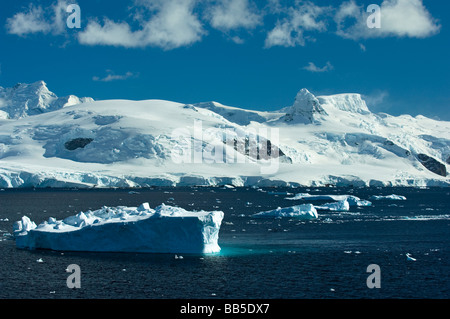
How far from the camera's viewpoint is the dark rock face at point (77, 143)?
595 ft

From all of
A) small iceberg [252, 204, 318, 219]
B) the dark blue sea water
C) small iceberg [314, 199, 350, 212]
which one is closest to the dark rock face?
small iceberg [314, 199, 350, 212]

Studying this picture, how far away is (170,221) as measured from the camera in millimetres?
37469

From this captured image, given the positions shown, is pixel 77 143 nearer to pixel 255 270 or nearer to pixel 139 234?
pixel 139 234

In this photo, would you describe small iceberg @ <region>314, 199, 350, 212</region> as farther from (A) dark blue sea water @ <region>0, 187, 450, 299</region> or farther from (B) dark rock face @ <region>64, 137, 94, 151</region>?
(B) dark rock face @ <region>64, 137, 94, 151</region>

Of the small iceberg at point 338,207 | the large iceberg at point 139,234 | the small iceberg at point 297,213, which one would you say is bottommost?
the large iceberg at point 139,234

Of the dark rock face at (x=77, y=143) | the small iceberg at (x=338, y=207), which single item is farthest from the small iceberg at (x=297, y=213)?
the dark rock face at (x=77, y=143)

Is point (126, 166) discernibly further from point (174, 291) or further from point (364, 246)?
point (174, 291)

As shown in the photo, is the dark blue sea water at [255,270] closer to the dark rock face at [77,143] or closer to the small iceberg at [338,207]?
the small iceberg at [338,207]

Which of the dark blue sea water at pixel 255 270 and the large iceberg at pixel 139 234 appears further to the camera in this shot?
the large iceberg at pixel 139 234

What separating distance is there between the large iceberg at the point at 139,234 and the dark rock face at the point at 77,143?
144524mm

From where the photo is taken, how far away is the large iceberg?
37.5 metres

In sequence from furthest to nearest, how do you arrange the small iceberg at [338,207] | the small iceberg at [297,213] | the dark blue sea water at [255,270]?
the small iceberg at [338,207] < the small iceberg at [297,213] < the dark blue sea water at [255,270]

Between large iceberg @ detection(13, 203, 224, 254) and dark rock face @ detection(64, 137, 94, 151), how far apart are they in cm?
14452
